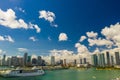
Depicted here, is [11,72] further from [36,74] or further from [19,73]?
[36,74]

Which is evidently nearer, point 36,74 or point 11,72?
point 11,72

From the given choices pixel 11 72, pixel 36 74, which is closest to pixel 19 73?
pixel 11 72

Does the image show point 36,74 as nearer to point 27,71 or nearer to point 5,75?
point 27,71

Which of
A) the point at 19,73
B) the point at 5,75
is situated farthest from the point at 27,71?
the point at 5,75

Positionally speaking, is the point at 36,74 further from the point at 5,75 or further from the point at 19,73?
the point at 5,75

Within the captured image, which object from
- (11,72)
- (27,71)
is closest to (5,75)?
(11,72)

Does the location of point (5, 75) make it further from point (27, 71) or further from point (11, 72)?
point (27, 71)
